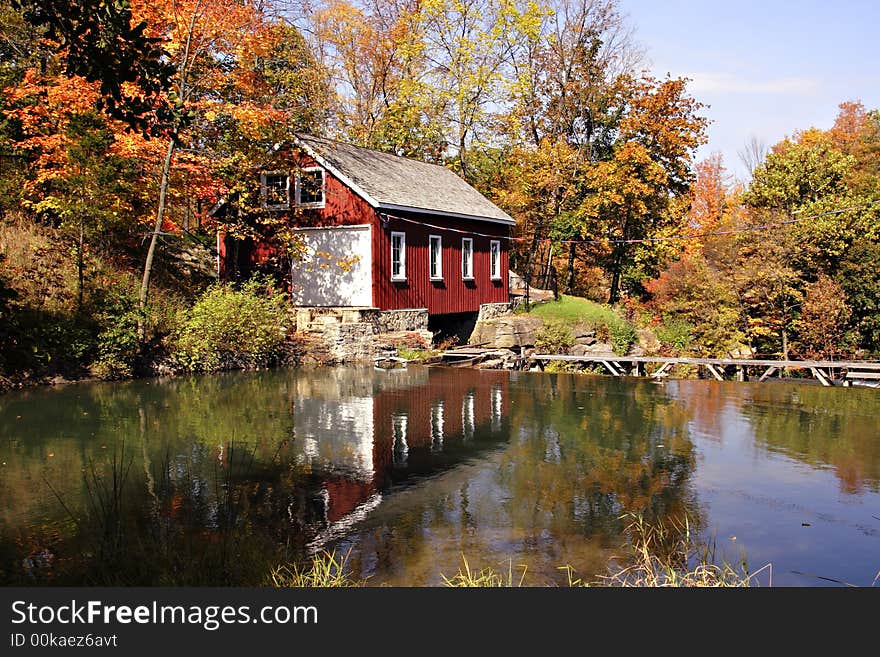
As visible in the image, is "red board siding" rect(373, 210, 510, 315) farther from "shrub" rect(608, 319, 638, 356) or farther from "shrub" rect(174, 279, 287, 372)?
"shrub" rect(608, 319, 638, 356)

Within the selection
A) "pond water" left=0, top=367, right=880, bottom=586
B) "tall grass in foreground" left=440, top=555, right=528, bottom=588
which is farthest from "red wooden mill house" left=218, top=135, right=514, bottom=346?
"tall grass in foreground" left=440, top=555, right=528, bottom=588

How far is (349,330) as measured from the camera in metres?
25.9

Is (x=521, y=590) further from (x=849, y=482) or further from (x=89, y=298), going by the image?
(x=89, y=298)

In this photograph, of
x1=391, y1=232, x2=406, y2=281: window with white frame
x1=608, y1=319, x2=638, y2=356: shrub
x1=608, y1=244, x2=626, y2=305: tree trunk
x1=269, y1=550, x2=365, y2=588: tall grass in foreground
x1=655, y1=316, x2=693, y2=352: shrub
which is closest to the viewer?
x1=269, y1=550, x2=365, y2=588: tall grass in foreground

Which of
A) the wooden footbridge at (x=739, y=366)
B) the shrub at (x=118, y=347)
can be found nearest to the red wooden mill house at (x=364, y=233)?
the wooden footbridge at (x=739, y=366)

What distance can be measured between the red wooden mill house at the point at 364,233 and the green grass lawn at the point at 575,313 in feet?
14.3

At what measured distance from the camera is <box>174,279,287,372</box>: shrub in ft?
72.7

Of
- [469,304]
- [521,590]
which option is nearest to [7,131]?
[469,304]

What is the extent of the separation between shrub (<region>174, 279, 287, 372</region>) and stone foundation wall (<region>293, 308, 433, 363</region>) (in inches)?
71.2

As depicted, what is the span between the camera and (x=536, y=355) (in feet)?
92.7

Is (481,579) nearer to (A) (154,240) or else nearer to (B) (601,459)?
(B) (601,459)

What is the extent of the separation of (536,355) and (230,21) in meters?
15.5

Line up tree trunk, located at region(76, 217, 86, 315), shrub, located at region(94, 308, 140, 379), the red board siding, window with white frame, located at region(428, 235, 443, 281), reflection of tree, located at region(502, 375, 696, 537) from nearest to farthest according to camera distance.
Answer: reflection of tree, located at region(502, 375, 696, 537), shrub, located at region(94, 308, 140, 379), tree trunk, located at region(76, 217, 86, 315), the red board siding, window with white frame, located at region(428, 235, 443, 281)

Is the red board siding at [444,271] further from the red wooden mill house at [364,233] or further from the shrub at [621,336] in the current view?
the shrub at [621,336]
